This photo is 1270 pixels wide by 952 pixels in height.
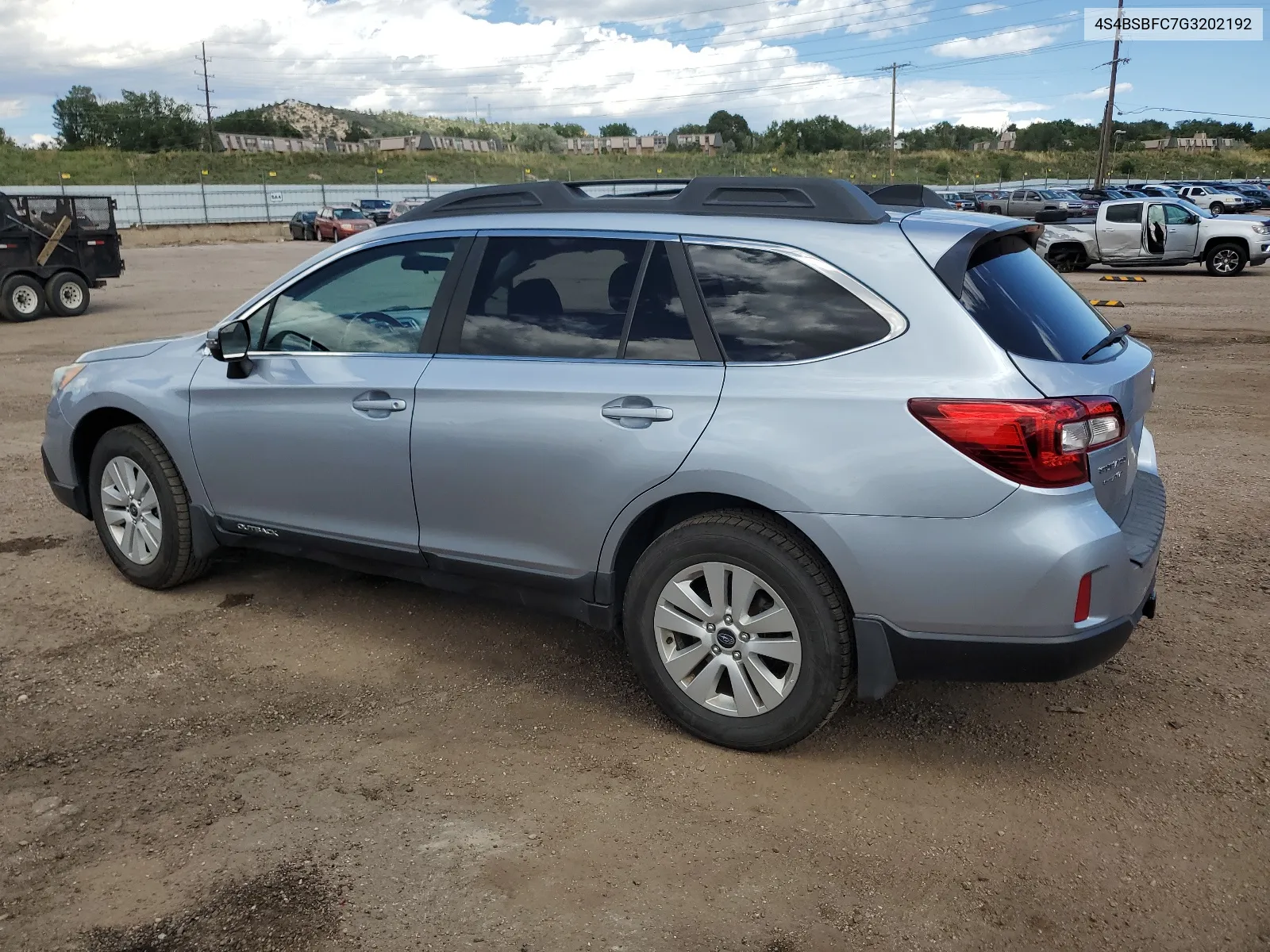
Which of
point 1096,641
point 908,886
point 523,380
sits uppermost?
point 523,380

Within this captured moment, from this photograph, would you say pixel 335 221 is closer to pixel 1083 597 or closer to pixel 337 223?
pixel 337 223

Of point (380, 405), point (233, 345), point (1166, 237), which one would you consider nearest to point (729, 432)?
point (380, 405)

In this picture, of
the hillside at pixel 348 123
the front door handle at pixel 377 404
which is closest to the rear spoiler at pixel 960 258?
the front door handle at pixel 377 404

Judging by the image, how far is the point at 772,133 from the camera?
91.1m

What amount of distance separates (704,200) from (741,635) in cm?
148

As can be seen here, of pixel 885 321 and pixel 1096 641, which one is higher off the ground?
pixel 885 321

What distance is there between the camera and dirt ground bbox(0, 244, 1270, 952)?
9.07ft

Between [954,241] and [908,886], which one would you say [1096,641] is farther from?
[954,241]

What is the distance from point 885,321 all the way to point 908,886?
1.61m

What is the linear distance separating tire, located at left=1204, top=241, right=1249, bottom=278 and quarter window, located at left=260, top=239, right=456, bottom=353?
72.8 ft

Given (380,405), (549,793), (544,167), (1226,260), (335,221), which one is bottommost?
(549,793)

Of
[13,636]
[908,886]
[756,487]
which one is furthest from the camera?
[13,636]

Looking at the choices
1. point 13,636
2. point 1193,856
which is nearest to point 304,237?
point 13,636

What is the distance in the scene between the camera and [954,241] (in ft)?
11.0
